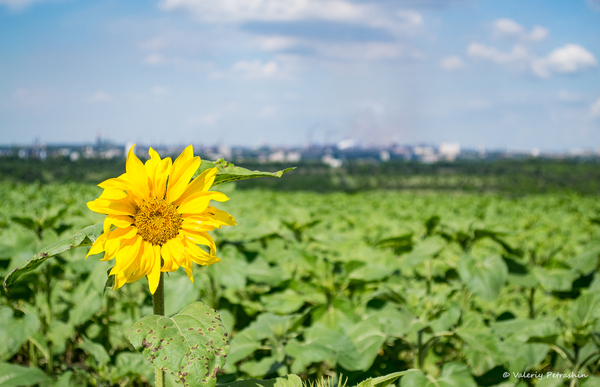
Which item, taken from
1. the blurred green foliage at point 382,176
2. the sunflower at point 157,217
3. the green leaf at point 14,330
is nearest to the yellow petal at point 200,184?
the sunflower at point 157,217

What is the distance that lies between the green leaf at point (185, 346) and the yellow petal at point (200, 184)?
1.02 feet

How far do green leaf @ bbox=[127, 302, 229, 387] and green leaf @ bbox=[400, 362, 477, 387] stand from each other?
1127 millimetres

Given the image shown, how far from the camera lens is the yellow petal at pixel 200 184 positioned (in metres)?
1.04

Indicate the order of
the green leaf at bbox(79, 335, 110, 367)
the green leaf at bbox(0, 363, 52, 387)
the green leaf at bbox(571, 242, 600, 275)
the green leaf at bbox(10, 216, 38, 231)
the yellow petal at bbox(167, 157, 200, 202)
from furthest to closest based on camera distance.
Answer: the green leaf at bbox(571, 242, 600, 275) < the green leaf at bbox(10, 216, 38, 231) < the green leaf at bbox(79, 335, 110, 367) < the green leaf at bbox(0, 363, 52, 387) < the yellow petal at bbox(167, 157, 200, 202)

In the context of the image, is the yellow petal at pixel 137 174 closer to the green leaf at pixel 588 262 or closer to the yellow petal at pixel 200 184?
the yellow petal at pixel 200 184

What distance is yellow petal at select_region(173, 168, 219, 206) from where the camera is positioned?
1.04 meters

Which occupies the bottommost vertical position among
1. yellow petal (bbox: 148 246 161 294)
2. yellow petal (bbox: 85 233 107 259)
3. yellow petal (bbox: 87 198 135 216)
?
yellow petal (bbox: 148 246 161 294)

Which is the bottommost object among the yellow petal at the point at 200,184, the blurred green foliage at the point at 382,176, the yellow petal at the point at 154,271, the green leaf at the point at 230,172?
the blurred green foliage at the point at 382,176

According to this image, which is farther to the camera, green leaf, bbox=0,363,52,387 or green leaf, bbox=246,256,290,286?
green leaf, bbox=246,256,290,286

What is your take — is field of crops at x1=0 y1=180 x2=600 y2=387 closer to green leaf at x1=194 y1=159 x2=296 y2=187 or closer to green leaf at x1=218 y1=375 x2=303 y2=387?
green leaf at x1=218 y1=375 x2=303 y2=387

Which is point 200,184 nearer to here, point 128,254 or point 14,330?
point 128,254

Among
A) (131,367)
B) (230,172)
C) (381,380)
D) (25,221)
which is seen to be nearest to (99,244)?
(230,172)

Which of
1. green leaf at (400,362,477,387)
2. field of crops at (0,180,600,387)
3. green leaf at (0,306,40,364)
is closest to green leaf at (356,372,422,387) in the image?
field of crops at (0,180,600,387)

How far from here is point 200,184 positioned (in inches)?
42.0
